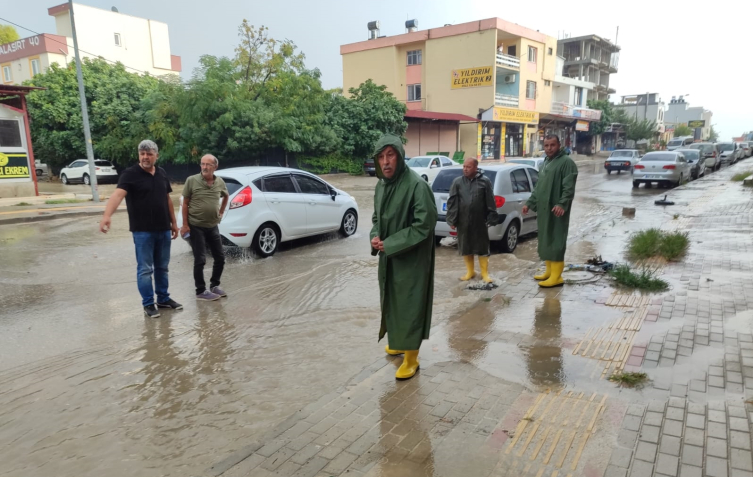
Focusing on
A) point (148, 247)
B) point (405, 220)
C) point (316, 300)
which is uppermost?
point (405, 220)

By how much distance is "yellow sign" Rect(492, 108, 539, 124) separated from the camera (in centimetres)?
3903

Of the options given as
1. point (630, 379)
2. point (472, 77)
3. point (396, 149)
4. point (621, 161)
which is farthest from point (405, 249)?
point (472, 77)

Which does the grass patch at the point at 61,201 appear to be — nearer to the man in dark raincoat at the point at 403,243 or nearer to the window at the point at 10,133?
the window at the point at 10,133

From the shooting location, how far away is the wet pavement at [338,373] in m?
2.96

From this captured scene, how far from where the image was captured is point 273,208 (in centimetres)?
860

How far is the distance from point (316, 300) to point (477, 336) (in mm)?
2222

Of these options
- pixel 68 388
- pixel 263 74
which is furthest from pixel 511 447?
pixel 263 74

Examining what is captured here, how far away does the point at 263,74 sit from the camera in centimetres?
2677

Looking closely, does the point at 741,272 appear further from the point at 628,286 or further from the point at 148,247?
the point at 148,247

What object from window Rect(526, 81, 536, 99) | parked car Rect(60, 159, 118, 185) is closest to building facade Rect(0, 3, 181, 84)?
parked car Rect(60, 159, 118, 185)

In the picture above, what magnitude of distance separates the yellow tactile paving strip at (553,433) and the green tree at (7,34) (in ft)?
226

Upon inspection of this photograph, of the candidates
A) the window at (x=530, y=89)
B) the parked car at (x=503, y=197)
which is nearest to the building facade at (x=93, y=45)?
the window at (x=530, y=89)

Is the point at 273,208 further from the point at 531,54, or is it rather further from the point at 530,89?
the point at 530,89

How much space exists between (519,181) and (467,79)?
32.4 metres
